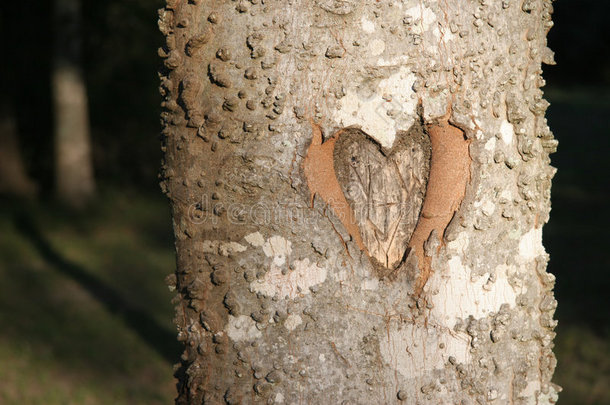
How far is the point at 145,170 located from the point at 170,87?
1094 cm

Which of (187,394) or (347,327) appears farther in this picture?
(187,394)

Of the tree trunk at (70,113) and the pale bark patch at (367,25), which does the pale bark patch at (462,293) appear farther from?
the tree trunk at (70,113)

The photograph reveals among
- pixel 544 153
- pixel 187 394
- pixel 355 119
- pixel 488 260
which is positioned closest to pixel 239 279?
pixel 187 394

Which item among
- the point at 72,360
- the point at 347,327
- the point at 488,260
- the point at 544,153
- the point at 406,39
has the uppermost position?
the point at 406,39

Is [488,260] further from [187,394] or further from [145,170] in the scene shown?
[145,170]

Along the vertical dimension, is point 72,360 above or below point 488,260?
below

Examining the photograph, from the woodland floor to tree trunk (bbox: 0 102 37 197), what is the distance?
0.64 m

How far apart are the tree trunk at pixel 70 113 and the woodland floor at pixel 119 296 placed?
1.45ft

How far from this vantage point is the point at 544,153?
1.68 metres

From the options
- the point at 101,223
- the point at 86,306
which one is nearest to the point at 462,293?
the point at 86,306

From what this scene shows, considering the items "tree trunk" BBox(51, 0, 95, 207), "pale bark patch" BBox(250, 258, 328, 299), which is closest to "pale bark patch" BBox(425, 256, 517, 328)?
"pale bark patch" BBox(250, 258, 328, 299)

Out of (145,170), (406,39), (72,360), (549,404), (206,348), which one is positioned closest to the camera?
(406,39)

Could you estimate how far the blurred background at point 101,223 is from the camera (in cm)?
583

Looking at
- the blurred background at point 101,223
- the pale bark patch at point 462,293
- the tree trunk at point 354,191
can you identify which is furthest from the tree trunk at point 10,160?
the pale bark patch at point 462,293
